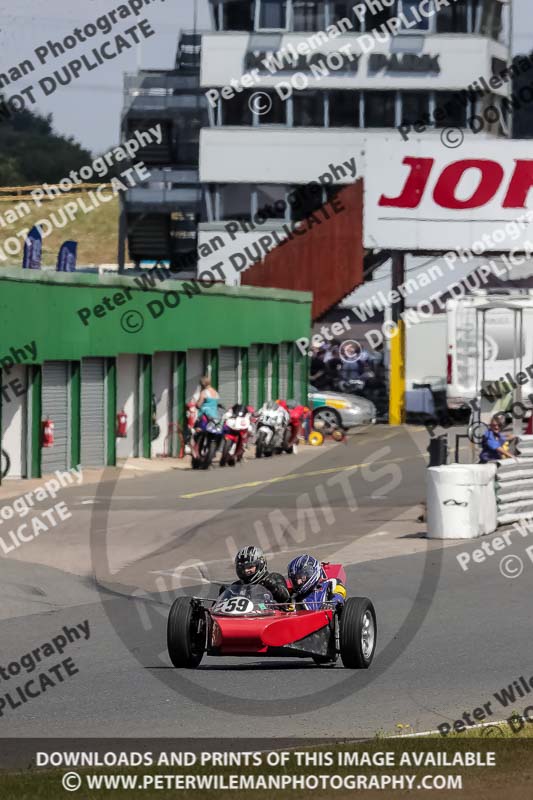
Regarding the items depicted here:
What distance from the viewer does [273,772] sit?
8742 millimetres

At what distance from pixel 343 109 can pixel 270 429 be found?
31868 millimetres

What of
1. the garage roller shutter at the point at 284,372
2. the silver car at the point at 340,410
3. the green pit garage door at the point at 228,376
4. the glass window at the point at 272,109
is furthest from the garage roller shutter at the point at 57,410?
the glass window at the point at 272,109

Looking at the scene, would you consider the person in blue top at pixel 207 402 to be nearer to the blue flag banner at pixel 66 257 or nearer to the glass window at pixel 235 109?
the blue flag banner at pixel 66 257

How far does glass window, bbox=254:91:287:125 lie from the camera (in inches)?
2438

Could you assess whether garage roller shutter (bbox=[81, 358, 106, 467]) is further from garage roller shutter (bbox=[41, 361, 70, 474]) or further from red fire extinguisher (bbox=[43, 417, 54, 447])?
red fire extinguisher (bbox=[43, 417, 54, 447])

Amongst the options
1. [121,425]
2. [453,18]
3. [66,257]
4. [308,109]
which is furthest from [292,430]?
[453,18]

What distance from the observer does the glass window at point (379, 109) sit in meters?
63.2

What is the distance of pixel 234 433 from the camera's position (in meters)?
31.5


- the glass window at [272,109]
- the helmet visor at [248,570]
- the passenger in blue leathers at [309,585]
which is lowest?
the passenger in blue leathers at [309,585]

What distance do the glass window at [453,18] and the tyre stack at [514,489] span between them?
4311 centimetres

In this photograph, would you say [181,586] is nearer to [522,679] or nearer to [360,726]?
[522,679]

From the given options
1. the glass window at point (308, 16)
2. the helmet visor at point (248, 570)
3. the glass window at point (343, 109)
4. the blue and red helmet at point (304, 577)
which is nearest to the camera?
the helmet visor at point (248, 570)

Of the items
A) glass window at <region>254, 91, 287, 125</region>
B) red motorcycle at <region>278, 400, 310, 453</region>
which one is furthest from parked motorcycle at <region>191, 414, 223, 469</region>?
glass window at <region>254, 91, 287, 125</region>

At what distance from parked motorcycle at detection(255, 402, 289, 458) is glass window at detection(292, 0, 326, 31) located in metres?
32.7
